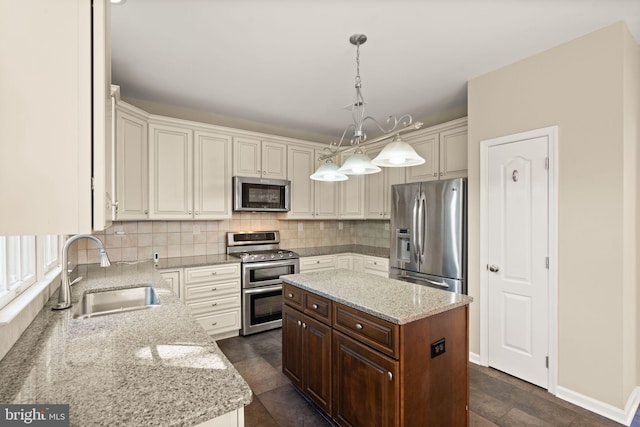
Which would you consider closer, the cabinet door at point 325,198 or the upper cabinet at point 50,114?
the upper cabinet at point 50,114

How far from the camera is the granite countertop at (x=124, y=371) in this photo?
82 centimetres

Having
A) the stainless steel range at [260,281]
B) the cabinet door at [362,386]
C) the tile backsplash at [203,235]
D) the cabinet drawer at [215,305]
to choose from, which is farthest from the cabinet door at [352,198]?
the cabinet door at [362,386]

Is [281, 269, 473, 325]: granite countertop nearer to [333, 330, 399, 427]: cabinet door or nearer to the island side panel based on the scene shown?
the island side panel

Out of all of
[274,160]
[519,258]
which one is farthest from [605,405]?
[274,160]

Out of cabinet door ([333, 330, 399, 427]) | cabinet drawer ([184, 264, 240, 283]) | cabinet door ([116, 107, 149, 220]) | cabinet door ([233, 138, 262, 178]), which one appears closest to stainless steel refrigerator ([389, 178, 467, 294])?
cabinet door ([333, 330, 399, 427])

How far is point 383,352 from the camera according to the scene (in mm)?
1590

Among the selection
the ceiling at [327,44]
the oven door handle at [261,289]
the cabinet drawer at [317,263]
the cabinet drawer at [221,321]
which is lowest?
the cabinet drawer at [221,321]

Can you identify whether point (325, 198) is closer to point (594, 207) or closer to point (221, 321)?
point (221, 321)

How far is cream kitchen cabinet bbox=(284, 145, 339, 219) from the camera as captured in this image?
420 cm

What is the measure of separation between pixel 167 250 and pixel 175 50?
2.15 m

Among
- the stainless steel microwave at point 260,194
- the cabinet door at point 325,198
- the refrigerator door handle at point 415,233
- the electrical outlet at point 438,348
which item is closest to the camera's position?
the electrical outlet at point 438,348

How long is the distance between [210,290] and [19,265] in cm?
194

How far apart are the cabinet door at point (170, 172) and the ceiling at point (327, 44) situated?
0.42 m

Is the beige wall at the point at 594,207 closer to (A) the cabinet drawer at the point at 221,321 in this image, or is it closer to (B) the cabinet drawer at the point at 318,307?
(B) the cabinet drawer at the point at 318,307
